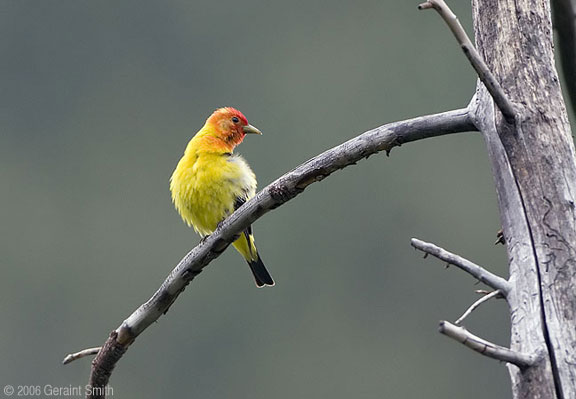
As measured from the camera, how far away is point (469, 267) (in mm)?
3711

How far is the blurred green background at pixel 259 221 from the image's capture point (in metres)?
27.2

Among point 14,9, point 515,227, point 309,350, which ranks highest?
point 14,9

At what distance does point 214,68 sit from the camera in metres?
35.9

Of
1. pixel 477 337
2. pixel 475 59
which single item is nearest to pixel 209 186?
pixel 475 59

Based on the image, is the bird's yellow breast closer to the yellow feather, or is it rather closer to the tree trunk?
the yellow feather

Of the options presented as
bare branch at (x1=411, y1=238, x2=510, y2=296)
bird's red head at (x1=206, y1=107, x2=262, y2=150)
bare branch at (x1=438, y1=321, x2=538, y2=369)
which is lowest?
bare branch at (x1=438, y1=321, x2=538, y2=369)

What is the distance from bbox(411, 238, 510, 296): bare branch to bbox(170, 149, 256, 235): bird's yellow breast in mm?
3077

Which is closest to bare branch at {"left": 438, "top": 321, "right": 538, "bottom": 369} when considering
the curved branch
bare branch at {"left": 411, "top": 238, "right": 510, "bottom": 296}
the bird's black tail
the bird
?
bare branch at {"left": 411, "top": 238, "right": 510, "bottom": 296}

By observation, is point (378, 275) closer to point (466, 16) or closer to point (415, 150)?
point (415, 150)

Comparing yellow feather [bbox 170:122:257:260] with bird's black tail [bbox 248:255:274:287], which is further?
bird's black tail [bbox 248:255:274:287]

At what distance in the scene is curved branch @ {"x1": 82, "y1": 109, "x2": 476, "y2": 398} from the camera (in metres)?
4.20

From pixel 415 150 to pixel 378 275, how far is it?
3.84m

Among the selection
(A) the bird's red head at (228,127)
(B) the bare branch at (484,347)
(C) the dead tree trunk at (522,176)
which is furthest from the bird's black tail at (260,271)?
(B) the bare branch at (484,347)

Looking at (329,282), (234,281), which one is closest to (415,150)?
(329,282)
